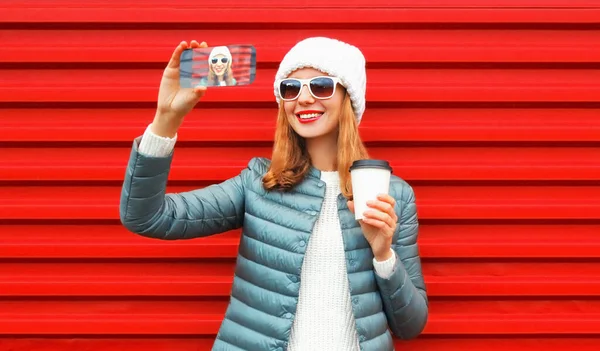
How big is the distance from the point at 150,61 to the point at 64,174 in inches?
27.3

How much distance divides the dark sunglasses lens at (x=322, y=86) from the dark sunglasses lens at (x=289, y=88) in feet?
0.19

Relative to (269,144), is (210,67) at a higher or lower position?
higher

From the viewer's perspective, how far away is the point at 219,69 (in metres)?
1.80

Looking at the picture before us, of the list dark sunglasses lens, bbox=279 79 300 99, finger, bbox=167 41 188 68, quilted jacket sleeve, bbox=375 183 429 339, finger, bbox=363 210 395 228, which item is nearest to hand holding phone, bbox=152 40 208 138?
finger, bbox=167 41 188 68

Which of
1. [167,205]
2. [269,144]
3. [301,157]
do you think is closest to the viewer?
[167,205]

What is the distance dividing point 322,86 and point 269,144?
2.55 ft

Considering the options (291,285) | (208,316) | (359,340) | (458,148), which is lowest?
(208,316)

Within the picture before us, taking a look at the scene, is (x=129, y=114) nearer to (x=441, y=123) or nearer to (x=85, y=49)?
(x=85, y=49)

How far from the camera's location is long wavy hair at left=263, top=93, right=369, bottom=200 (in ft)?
6.93

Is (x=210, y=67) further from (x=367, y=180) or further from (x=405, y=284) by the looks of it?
(x=405, y=284)

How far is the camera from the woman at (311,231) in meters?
2.01

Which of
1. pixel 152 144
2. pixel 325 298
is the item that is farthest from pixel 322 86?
pixel 325 298
